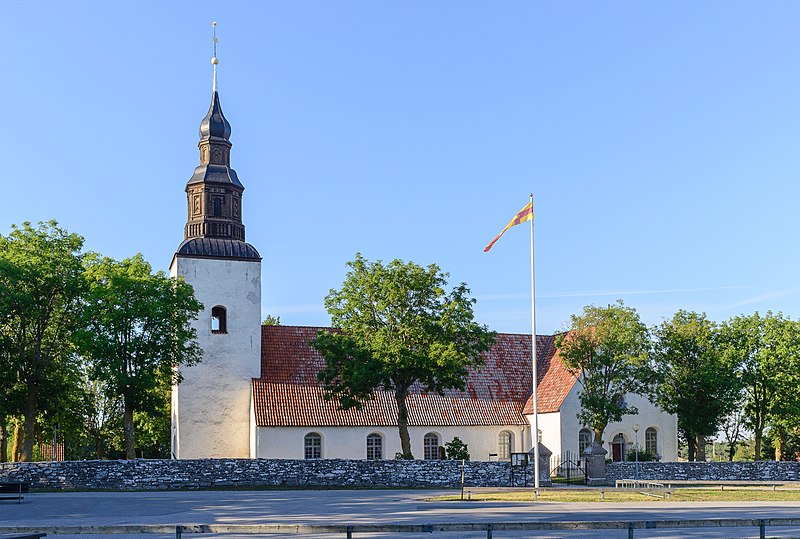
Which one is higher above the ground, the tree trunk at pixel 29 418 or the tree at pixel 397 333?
the tree at pixel 397 333

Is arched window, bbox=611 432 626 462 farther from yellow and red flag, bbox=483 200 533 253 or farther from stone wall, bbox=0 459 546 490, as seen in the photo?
yellow and red flag, bbox=483 200 533 253

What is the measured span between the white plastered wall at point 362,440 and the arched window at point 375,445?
0.89 ft

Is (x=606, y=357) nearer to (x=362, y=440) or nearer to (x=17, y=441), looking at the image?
(x=362, y=440)

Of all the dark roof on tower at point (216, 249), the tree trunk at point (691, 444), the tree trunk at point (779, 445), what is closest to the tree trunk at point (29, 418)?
the dark roof on tower at point (216, 249)

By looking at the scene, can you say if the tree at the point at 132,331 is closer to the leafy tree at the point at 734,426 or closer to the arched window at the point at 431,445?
the arched window at the point at 431,445

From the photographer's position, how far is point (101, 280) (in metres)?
45.3

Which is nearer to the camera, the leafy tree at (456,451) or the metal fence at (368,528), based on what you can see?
the metal fence at (368,528)

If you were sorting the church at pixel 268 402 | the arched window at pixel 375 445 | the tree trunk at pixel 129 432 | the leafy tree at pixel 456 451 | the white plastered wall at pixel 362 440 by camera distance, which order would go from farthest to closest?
the arched window at pixel 375 445
the church at pixel 268 402
the white plastered wall at pixel 362 440
the leafy tree at pixel 456 451
the tree trunk at pixel 129 432

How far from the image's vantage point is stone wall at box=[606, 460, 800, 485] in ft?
141

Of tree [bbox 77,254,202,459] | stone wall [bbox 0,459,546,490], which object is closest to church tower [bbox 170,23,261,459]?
tree [bbox 77,254,202,459]

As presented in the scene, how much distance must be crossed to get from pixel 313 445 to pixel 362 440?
2.73 metres

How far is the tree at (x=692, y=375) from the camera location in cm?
4953

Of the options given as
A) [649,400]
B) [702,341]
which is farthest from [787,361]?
[649,400]

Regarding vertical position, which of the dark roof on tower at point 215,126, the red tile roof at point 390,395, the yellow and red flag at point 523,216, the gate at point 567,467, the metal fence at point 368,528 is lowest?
the gate at point 567,467
